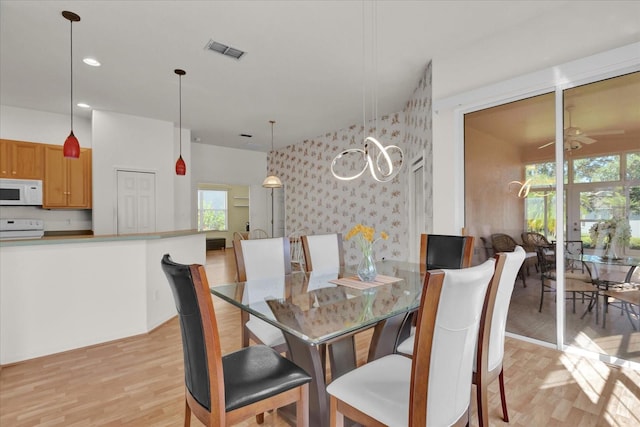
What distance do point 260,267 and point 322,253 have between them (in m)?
0.63

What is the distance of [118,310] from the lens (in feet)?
9.93

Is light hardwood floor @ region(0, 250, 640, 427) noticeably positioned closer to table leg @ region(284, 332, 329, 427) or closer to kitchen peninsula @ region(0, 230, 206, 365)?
kitchen peninsula @ region(0, 230, 206, 365)

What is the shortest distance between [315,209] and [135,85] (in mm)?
4040

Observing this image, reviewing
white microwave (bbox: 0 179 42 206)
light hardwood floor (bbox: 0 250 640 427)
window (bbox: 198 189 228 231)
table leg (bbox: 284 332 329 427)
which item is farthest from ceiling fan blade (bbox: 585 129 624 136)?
window (bbox: 198 189 228 231)

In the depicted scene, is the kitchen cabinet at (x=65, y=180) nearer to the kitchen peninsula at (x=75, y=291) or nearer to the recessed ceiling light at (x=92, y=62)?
the recessed ceiling light at (x=92, y=62)

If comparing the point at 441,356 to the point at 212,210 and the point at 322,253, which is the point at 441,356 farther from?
the point at 212,210

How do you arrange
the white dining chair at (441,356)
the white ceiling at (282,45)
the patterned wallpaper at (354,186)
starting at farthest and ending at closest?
1. the patterned wallpaper at (354,186)
2. the white ceiling at (282,45)
3. the white dining chair at (441,356)

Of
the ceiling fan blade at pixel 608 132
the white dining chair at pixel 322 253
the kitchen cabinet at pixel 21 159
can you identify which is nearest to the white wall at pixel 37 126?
the kitchen cabinet at pixel 21 159

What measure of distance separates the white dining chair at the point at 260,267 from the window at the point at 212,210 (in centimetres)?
992

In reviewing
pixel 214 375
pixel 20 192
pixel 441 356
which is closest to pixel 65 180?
pixel 20 192

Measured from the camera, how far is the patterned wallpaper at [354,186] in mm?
4279

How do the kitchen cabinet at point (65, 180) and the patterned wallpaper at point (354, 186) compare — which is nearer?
the patterned wallpaper at point (354, 186)

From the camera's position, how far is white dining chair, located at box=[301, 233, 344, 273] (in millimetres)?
2621

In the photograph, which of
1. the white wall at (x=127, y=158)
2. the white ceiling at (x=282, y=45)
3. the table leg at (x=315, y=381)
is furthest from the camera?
the white wall at (x=127, y=158)
